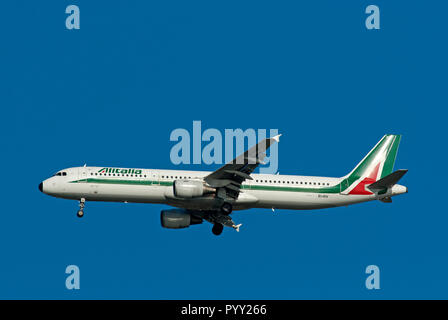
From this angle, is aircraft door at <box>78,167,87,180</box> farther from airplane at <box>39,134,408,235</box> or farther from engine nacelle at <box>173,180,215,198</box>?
engine nacelle at <box>173,180,215,198</box>

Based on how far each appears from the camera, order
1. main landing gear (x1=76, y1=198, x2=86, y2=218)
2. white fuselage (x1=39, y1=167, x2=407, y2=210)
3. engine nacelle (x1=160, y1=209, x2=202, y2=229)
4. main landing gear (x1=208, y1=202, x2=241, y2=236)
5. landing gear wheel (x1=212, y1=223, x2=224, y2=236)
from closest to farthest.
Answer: white fuselage (x1=39, y1=167, x2=407, y2=210), main landing gear (x1=76, y1=198, x2=86, y2=218), engine nacelle (x1=160, y1=209, x2=202, y2=229), main landing gear (x1=208, y1=202, x2=241, y2=236), landing gear wheel (x1=212, y1=223, x2=224, y2=236)

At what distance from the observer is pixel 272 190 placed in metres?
75.9

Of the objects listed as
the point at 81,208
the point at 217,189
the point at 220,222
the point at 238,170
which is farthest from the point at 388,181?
the point at 81,208

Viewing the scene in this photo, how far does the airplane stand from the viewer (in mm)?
73688

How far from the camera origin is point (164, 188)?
74500 mm

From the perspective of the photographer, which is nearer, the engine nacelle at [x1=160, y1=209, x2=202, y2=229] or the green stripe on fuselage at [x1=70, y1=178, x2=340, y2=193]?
the green stripe on fuselage at [x1=70, y1=178, x2=340, y2=193]

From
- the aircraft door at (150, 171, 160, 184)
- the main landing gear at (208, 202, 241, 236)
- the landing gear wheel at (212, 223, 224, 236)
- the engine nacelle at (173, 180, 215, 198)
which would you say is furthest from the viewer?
the landing gear wheel at (212, 223, 224, 236)

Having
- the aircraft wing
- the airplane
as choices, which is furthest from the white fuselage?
the aircraft wing

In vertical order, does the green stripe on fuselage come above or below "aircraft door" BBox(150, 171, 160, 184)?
below

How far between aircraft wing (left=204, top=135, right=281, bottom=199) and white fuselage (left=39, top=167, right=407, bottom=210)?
1.15 metres

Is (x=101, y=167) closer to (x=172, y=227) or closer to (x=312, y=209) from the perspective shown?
(x=172, y=227)

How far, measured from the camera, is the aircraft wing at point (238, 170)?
71.1 m
